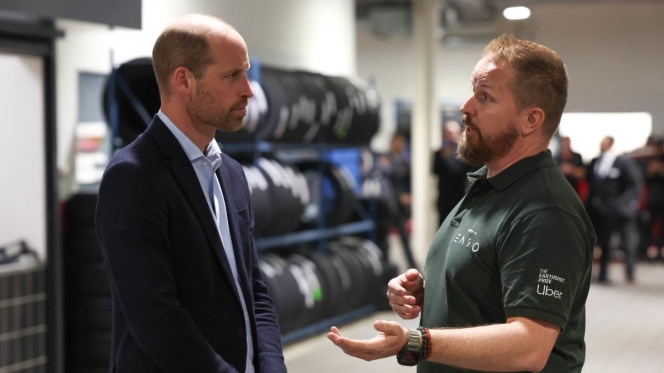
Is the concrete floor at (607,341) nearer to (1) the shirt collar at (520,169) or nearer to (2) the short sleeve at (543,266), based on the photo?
(1) the shirt collar at (520,169)

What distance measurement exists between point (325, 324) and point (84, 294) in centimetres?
270

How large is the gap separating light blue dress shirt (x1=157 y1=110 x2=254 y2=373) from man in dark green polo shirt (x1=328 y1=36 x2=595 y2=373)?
0.43 metres

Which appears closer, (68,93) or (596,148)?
(68,93)

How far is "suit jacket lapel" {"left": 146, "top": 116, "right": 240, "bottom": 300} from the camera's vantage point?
2.00 meters

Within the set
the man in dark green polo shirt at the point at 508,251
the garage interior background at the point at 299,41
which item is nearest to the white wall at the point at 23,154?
the garage interior background at the point at 299,41

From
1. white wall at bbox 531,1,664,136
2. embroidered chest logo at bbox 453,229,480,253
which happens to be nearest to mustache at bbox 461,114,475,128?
embroidered chest logo at bbox 453,229,480,253

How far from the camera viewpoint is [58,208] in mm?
5258

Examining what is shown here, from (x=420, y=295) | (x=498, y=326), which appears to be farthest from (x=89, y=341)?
(x=498, y=326)

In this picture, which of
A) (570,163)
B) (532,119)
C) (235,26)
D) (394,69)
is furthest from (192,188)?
(394,69)

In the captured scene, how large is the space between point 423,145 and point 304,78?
431cm

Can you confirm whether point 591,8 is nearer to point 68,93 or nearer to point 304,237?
point 304,237

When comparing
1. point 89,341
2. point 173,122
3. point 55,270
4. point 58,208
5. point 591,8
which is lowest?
point 89,341

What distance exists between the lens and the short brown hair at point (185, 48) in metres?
2.03

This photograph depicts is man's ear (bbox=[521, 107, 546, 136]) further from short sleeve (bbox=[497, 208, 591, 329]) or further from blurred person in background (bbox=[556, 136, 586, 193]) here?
blurred person in background (bbox=[556, 136, 586, 193])
